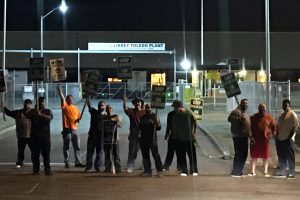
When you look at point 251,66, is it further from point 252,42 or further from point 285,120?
point 285,120

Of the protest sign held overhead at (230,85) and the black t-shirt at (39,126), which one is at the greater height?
the protest sign held overhead at (230,85)

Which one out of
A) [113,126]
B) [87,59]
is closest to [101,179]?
[113,126]

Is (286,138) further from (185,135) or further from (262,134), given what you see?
(185,135)

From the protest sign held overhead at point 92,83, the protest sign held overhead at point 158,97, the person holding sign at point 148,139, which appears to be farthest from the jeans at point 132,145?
the protest sign held overhead at point 158,97

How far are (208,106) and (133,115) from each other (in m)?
31.4

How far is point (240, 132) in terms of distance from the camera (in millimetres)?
13016

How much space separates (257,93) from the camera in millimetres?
26938

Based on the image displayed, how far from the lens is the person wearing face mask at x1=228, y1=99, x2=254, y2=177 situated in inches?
511

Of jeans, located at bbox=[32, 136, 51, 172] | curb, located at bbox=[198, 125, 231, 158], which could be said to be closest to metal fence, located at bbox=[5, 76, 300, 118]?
curb, located at bbox=[198, 125, 231, 158]

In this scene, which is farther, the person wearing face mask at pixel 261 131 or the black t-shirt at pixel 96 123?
the black t-shirt at pixel 96 123

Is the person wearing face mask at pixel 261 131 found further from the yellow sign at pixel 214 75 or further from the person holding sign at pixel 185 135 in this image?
the yellow sign at pixel 214 75

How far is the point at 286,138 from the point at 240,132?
3.38ft

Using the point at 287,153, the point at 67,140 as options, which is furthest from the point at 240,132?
the point at 67,140

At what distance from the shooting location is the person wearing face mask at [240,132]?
13.0 m
